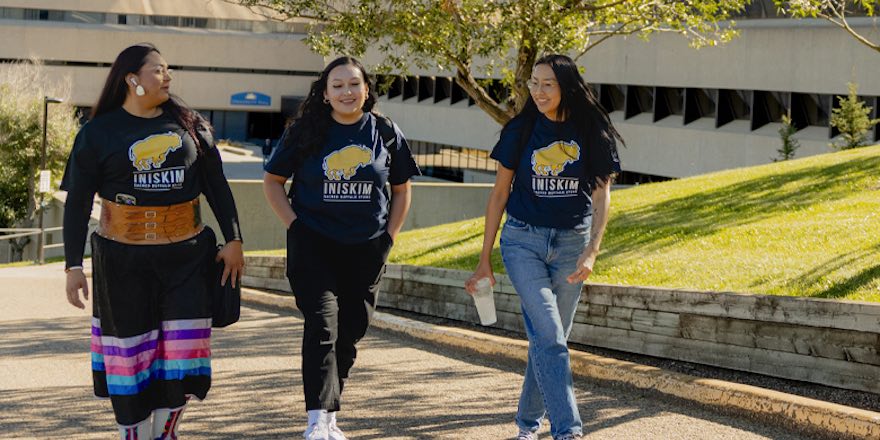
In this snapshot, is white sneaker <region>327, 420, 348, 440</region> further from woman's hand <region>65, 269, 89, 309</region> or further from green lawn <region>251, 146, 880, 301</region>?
green lawn <region>251, 146, 880, 301</region>

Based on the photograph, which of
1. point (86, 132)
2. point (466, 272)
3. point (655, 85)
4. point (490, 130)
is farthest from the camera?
point (490, 130)

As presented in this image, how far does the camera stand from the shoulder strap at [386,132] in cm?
668

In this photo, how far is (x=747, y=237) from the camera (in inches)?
427

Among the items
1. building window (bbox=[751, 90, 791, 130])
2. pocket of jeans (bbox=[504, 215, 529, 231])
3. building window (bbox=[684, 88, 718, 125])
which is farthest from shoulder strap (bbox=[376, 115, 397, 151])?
building window (bbox=[684, 88, 718, 125])

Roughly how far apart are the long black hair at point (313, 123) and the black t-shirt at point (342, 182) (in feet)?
0.07

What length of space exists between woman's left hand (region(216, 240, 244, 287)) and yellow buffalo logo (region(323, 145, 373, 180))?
56cm

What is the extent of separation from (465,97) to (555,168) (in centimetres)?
5460

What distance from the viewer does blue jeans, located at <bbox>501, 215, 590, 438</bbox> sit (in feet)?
20.2

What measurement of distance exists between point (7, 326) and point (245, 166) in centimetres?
5958

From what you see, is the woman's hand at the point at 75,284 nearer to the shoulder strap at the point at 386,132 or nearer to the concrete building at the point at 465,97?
the shoulder strap at the point at 386,132

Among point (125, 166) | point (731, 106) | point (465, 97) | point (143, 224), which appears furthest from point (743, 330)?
point (465, 97)

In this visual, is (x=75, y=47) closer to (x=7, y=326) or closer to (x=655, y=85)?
(x=655, y=85)

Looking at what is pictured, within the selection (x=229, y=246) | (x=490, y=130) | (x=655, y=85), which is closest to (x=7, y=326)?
(x=229, y=246)

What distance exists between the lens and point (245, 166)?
7169cm
